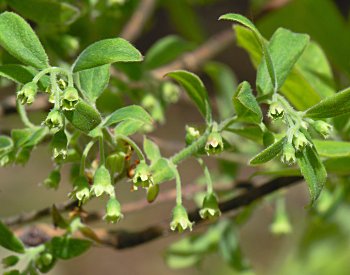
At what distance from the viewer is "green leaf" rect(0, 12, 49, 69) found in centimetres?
83

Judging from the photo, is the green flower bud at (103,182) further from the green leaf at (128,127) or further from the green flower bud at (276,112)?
the green flower bud at (276,112)

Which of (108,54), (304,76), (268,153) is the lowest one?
(304,76)

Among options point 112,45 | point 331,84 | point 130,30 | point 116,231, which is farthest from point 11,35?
point 130,30

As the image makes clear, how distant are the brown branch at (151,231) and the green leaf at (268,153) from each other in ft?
0.99

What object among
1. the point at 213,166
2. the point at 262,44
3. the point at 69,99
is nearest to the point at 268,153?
the point at 262,44

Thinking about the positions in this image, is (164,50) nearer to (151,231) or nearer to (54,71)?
(151,231)

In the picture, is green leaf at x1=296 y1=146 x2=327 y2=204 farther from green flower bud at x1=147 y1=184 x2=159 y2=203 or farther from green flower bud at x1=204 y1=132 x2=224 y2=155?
green flower bud at x1=147 y1=184 x2=159 y2=203

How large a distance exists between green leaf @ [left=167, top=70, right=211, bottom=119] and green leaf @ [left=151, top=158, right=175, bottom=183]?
0.09m

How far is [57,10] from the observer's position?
1070 mm

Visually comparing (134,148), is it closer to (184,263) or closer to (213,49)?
(184,263)

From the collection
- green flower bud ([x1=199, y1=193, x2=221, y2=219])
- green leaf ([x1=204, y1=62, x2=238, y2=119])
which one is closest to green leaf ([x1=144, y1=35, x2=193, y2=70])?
green leaf ([x1=204, y1=62, x2=238, y2=119])

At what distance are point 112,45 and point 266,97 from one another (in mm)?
235

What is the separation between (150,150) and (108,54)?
0.72ft

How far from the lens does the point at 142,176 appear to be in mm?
878
